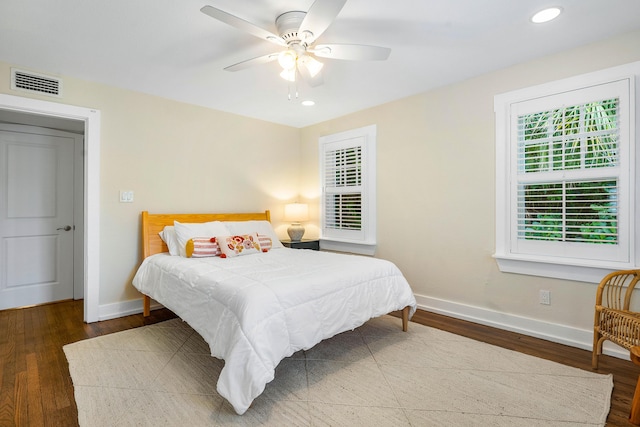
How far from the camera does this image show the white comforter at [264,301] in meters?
1.80

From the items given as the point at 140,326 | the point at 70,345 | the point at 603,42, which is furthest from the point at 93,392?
the point at 603,42

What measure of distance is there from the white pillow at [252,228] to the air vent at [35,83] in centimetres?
203

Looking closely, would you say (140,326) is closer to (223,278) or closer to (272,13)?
(223,278)

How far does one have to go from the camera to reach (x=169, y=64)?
9.47ft

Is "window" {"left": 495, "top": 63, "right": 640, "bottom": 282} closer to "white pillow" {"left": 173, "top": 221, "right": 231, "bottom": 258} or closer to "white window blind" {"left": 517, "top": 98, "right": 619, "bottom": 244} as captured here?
"white window blind" {"left": 517, "top": 98, "right": 619, "bottom": 244}

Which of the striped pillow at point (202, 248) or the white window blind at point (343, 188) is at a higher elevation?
the white window blind at point (343, 188)

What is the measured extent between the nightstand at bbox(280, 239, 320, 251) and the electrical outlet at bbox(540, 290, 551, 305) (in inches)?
106

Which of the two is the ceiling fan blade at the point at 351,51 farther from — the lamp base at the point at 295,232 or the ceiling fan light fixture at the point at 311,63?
the lamp base at the point at 295,232

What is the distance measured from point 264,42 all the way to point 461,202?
2.35 metres

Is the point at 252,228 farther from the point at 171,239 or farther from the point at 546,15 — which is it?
the point at 546,15

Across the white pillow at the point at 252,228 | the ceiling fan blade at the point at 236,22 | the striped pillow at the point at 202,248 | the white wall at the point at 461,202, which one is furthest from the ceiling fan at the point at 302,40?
the white pillow at the point at 252,228

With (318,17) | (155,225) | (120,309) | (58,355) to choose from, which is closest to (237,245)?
(155,225)

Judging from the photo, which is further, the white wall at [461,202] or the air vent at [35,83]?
the air vent at [35,83]

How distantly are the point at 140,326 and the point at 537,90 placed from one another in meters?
4.18
